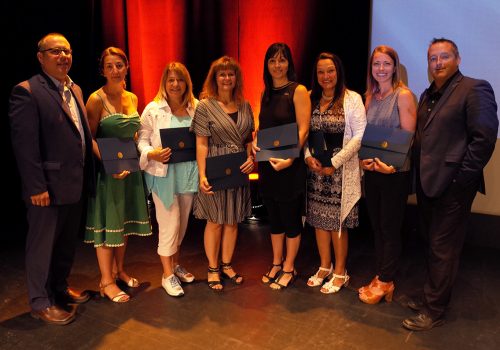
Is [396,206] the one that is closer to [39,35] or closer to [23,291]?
[23,291]

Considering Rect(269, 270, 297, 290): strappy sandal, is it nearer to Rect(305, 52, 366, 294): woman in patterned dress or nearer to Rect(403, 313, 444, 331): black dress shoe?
Rect(305, 52, 366, 294): woman in patterned dress

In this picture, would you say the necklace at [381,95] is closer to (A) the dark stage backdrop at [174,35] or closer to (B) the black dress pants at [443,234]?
(B) the black dress pants at [443,234]

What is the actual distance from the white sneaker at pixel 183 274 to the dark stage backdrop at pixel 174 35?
2020mm

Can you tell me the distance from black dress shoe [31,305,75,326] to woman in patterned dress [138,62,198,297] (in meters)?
0.65

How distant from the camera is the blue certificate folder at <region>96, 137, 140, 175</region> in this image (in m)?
2.74

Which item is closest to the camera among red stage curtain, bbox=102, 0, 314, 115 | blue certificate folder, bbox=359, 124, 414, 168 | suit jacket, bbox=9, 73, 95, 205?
suit jacket, bbox=9, 73, 95, 205

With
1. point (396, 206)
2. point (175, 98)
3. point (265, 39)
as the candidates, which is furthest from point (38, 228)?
point (265, 39)

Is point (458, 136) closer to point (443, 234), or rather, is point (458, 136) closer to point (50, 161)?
point (443, 234)

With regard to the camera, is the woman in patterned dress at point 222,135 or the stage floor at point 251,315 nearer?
the stage floor at point 251,315

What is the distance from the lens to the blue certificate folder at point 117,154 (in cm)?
274

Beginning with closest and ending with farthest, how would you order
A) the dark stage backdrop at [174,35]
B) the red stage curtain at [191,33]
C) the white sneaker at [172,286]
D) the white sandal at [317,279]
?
the white sneaker at [172,286]
the white sandal at [317,279]
the dark stage backdrop at [174,35]
the red stage curtain at [191,33]

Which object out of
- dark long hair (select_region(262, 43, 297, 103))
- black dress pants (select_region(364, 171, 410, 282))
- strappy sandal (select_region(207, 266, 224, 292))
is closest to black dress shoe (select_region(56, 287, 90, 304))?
strappy sandal (select_region(207, 266, 224, 292))

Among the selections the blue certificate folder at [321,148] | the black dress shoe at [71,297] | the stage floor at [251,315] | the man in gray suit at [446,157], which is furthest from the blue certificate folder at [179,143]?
the man in gray suit at [446,157]

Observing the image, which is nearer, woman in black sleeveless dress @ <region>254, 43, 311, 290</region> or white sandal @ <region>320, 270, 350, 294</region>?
woman in black sleeveless dress @ <region>254, 43, 311, 290</region>
